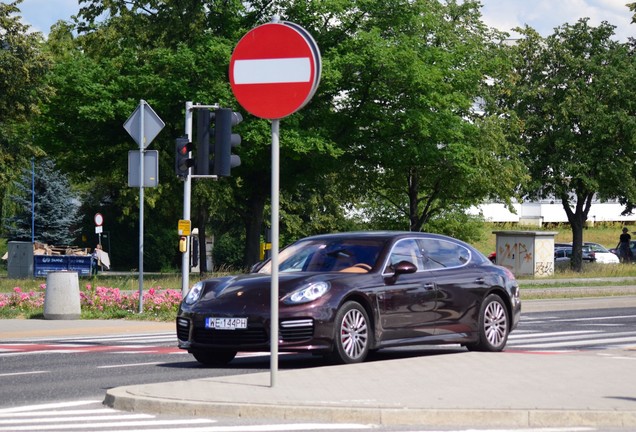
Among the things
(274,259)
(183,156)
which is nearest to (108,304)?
(183,156)

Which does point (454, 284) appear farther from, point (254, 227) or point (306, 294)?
point (254, 227)

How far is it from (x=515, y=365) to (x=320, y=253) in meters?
2.71

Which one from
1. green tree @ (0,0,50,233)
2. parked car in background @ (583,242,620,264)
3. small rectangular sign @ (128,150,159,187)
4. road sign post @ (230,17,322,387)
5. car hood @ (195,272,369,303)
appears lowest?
parked car in background @ (583,242,620,264)

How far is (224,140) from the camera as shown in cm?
1978

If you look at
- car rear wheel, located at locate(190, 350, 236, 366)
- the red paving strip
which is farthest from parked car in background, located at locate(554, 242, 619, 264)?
car rear wheel, located at locate(190, 350, 236, 366)

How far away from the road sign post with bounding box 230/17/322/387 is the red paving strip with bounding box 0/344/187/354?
6525 mm

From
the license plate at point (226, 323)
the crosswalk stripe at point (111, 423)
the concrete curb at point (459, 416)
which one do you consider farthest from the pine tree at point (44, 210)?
the concrete curb at point (459, 416)

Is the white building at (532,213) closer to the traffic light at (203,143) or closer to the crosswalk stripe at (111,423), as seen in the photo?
the traffic light at (203,143)

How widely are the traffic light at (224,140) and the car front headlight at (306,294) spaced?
7.20 meters

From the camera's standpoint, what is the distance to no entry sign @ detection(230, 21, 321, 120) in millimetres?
9719

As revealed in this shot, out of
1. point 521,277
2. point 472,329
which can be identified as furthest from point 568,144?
point 472,329

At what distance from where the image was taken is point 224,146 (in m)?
19.8

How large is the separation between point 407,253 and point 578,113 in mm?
43502

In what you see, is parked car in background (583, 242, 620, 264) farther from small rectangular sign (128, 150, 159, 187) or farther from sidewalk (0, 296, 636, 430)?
sidewalk (0, 296, 636, 430)
